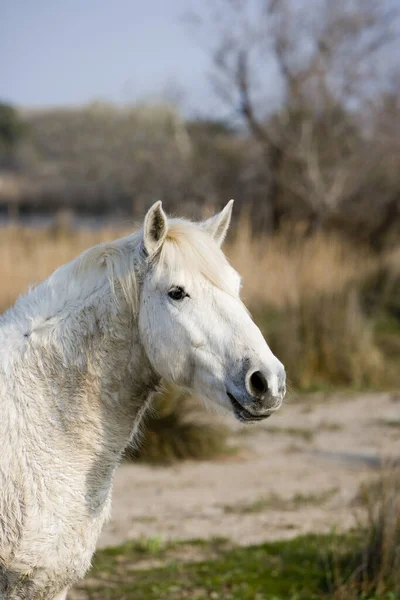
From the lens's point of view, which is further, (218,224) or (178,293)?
(218,224)

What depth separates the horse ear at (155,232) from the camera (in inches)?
92.1

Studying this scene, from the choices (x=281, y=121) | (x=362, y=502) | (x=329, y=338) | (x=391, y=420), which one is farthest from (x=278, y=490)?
(x=281, y=121)

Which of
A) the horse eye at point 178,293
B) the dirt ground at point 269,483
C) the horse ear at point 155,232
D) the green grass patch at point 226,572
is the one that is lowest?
the dirt ground at point 269,483

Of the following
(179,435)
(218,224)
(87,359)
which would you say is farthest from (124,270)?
(179,435)

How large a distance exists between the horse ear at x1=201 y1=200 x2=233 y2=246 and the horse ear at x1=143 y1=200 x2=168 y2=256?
0.34 meters

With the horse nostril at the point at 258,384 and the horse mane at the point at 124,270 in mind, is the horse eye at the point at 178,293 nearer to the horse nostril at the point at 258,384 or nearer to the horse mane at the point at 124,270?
the horse mane at the point at 124,270

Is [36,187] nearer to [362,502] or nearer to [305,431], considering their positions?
[305,431]

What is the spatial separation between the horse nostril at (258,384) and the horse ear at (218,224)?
70 cm

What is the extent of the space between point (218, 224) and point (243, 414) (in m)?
0.83

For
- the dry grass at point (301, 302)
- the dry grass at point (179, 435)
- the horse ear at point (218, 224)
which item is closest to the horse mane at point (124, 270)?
the horse ear at point (218, 224)

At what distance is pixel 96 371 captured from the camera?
240 centimetres

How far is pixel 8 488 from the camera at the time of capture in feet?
7.31

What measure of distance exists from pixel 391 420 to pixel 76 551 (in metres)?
6.45

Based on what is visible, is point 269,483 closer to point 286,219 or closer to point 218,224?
point 218,224
